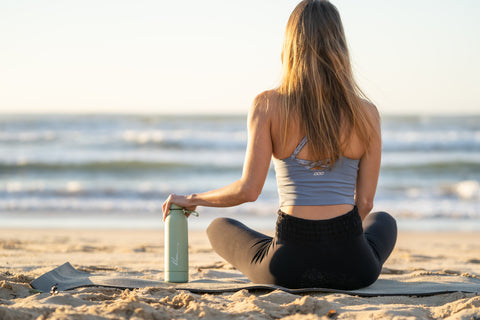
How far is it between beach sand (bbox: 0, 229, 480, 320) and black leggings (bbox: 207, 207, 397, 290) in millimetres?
106

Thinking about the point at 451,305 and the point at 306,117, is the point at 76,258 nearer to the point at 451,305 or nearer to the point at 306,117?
the point at 306,117

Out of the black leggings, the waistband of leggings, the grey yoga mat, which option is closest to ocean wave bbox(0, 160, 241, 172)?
the grey yoga mat

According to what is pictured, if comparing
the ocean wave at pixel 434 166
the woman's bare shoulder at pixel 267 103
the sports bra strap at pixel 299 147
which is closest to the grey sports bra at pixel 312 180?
the sports bra strap at pixel 299 147

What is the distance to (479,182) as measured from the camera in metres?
11.8

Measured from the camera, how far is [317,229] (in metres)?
2.79

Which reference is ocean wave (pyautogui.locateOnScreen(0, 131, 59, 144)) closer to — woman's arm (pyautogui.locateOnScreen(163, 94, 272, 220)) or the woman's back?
woman's arm (pyautogui.locateOnScreen(163, 94, 272, 220))

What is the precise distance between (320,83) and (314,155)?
35 centimetres

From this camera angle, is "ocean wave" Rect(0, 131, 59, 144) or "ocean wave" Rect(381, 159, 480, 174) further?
"ocean wave" Rect(0, 131, 59, 144)

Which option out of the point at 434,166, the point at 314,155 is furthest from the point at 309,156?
the point at 434,166

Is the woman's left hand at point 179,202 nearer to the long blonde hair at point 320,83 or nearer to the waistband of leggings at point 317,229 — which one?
the waistband of leggings at point 317,229

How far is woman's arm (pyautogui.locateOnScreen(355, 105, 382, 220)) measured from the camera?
2.88 metres

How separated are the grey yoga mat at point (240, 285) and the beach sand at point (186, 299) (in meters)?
0.06

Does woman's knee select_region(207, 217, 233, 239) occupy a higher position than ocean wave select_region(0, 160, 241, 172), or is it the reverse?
ocean wave select_region(0, 160, 241, 172)

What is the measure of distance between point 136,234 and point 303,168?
4.17 m
